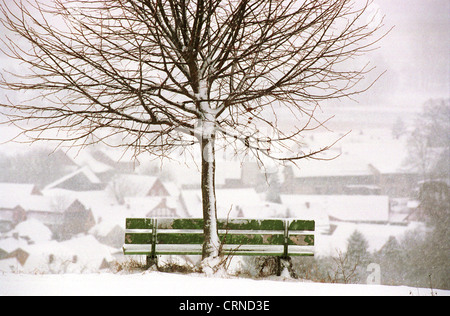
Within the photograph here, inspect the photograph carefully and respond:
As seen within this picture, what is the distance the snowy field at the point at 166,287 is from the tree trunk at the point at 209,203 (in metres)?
0.67

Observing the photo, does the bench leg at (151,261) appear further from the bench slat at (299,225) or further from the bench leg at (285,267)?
the bench slat at (299,225)

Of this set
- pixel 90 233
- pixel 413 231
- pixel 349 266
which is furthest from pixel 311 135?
pixel 90 233

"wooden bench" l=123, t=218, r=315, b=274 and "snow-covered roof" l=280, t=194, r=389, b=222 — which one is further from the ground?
"wooden bench" l=123, t=218, r=315, b=274

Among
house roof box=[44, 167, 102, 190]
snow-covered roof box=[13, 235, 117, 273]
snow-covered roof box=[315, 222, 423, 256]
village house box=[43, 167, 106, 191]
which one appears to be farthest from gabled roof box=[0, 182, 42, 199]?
snow-covered roof box=[315, 222, 423, 256]

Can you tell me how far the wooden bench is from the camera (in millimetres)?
6492

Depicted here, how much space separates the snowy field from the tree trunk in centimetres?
67

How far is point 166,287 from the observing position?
16.8 ft

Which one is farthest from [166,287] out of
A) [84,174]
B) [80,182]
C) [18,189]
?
[84,174]

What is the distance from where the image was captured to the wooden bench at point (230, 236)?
6492 millimetres

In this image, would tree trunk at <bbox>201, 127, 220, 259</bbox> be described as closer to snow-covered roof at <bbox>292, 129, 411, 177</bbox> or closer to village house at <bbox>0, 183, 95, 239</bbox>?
snow-covered roof at <bbox>292, 129, 411, 177</bbox>

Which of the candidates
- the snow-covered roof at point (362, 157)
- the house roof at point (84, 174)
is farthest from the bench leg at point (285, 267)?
the house roof at point (84, 174)

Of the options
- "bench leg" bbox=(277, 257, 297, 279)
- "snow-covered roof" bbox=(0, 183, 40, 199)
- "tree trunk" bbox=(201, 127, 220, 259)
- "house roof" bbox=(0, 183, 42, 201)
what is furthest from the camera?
"snow-covered roof" bbox=(0, 183, 40, 199)
